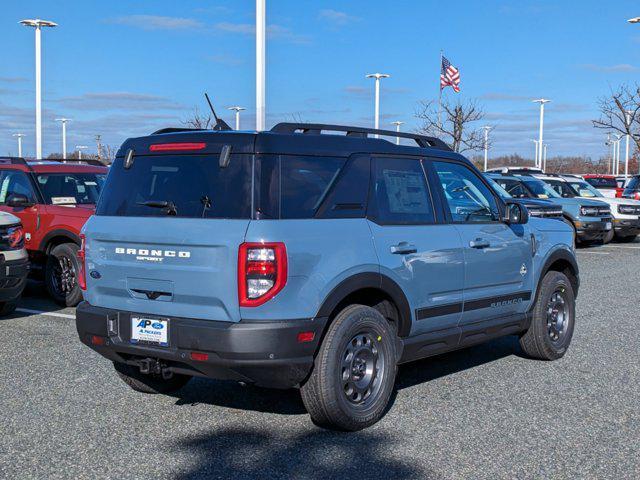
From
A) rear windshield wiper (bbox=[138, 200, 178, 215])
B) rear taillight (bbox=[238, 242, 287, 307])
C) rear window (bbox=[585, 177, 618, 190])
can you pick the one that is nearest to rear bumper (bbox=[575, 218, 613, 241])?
rear window (bbox=[585, 177, 618, 190])

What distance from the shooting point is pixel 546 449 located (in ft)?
16.2

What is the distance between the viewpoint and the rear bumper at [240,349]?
468cm

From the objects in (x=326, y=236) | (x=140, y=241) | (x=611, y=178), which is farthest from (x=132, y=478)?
(x=611, y=178)

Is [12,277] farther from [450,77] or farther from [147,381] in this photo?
[450,77]

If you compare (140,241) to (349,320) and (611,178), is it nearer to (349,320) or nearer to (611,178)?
(349,320)

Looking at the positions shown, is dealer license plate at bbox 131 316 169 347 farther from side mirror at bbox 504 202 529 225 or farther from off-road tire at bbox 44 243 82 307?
off-road tire at bbox 44 243 82 307

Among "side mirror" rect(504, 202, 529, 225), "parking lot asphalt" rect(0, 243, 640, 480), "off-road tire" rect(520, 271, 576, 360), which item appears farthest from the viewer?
"off-road tire" rect(520, 271, 576, 360)

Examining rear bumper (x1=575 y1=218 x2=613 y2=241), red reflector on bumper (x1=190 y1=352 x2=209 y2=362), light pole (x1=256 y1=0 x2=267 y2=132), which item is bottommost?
red reflector on bumper (x1=190 y1=352 x2=209 y2=362)

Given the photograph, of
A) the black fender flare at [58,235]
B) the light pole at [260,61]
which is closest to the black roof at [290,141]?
the black fender flare at [58,235]

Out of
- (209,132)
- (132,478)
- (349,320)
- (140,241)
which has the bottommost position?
(132,478)

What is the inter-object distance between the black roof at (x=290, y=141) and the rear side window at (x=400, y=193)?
0.35 feet

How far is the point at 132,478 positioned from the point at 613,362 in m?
4.71

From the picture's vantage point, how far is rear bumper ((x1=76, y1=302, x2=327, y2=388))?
468 cm

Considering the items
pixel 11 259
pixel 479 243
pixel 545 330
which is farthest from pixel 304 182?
pixel 11 259
